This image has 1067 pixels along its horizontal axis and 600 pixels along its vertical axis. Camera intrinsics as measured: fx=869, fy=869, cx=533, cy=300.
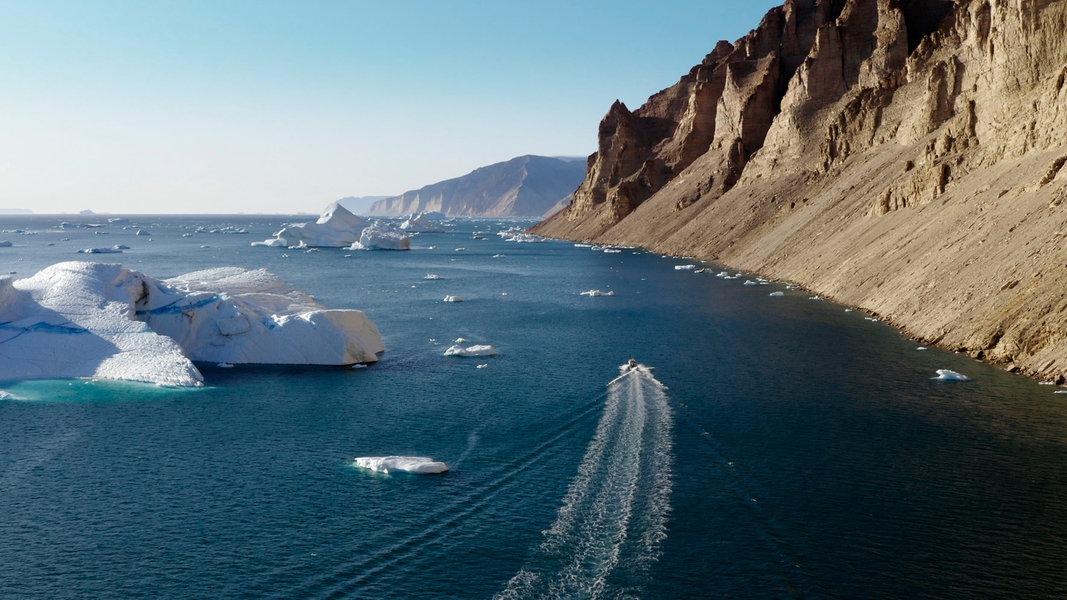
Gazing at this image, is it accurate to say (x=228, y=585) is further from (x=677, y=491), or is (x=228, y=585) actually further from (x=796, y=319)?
(x=796, y=319)

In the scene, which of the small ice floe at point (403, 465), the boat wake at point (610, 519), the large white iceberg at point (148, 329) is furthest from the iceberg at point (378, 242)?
the small ice floe at point (403, 465)

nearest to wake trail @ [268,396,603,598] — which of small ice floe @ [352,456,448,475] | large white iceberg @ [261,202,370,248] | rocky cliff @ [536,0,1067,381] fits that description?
small ice floe @ [352,456,448,475]

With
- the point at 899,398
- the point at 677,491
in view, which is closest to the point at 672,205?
the point at 899,398

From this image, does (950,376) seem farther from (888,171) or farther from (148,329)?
(888,171)

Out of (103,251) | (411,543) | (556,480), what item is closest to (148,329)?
(556,480)

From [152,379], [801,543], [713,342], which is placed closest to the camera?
[801,543]
